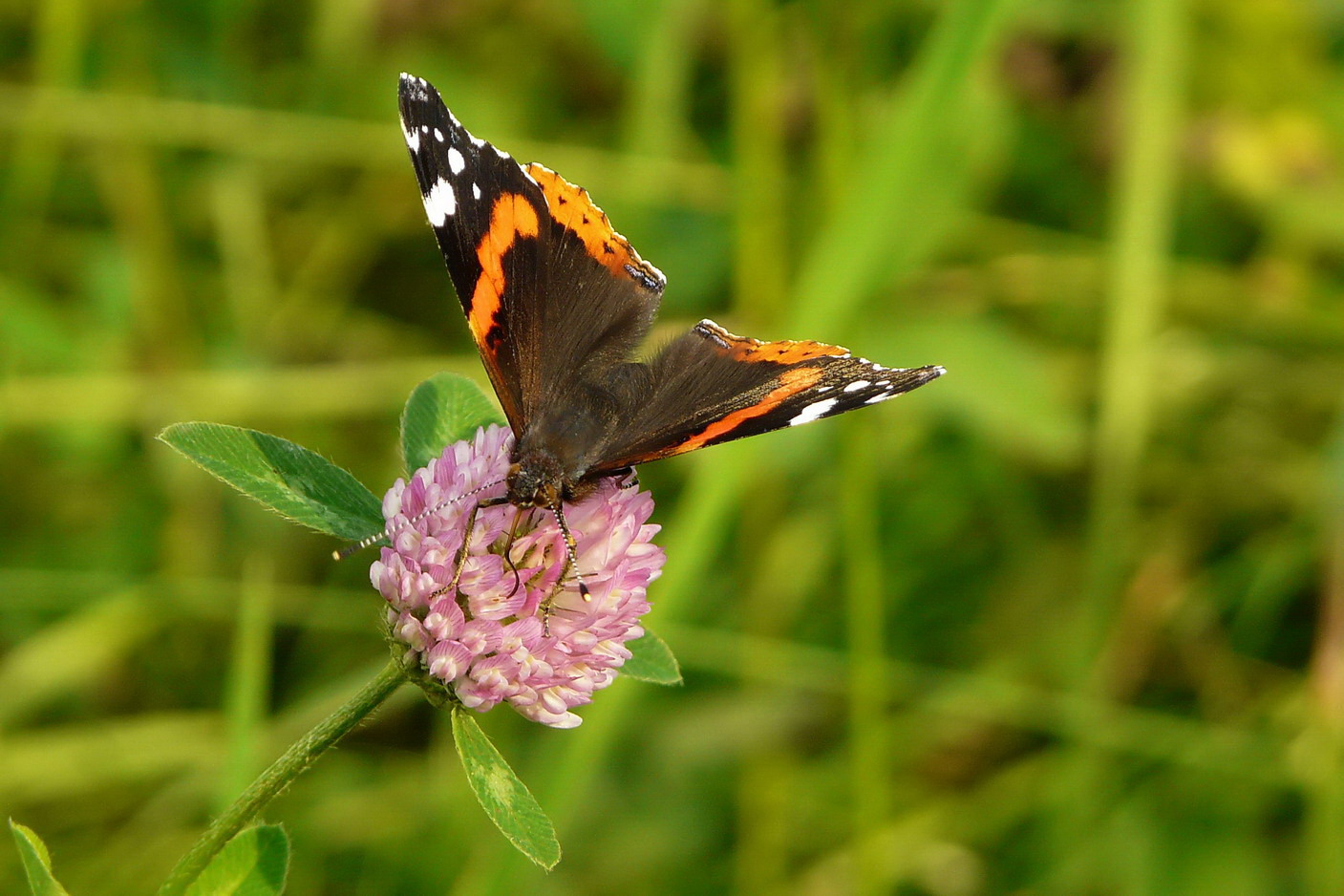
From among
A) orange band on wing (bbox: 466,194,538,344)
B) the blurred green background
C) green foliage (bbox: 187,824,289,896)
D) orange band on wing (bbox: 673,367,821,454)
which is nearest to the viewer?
green foliage (bbox: 187,824,289,896)

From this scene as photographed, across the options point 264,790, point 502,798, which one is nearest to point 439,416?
point 502,798

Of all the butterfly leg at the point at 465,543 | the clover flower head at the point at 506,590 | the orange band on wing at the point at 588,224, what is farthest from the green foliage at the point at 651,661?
the orange band on wing at the point at 588,224

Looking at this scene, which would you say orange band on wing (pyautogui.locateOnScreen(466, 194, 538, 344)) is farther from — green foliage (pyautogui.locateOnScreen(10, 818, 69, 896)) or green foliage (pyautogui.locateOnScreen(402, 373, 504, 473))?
green foliage (pyautogui.locateOnScreen(10, 818, 69, 896))

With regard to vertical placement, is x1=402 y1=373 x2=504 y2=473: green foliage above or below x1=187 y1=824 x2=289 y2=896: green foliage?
above

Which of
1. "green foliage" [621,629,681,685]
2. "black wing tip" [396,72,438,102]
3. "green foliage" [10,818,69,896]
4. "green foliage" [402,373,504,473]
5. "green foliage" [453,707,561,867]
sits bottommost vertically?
"green foliage" [10,818,69,896]

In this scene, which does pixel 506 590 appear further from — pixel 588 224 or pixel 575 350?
pixel 588 224

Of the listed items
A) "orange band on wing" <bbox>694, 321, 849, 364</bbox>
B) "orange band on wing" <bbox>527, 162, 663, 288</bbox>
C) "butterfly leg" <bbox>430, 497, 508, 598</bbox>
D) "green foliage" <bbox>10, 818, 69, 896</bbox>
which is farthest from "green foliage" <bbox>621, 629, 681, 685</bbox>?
"green foliage" <bbox>10, 818, 69, 896</bbox>

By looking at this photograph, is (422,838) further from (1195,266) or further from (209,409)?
(1195,266)

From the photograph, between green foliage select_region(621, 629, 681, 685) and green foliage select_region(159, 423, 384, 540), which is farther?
green foliage select_region(621, 629, 681, 685)

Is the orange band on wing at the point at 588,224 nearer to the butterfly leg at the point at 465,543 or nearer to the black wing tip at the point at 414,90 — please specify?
the black wing tip at the point at 414,90
